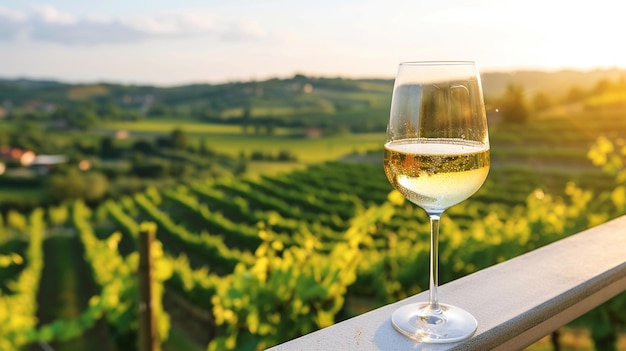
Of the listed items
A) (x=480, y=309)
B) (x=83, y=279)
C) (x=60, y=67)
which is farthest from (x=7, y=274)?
(x=60, y=67)

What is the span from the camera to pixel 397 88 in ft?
2.51

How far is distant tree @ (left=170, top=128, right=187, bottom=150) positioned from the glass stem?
182 ft

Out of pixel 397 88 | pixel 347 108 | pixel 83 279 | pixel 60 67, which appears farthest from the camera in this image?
pixel 60 67

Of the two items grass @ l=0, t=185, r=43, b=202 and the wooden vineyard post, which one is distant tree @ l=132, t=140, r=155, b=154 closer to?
grass @ l=0, t=185, r=43, b=202

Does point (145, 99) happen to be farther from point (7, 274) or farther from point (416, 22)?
point (7, 274)

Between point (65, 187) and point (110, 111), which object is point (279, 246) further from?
point (110, 111)

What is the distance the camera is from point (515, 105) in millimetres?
47000

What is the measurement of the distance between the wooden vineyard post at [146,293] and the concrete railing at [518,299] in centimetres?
199

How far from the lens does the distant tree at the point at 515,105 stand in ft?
152

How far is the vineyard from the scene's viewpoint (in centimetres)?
223

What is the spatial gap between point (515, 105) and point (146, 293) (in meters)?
47.5

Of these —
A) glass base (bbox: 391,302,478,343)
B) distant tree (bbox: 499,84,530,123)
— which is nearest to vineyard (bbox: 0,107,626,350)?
glass base (bbox: 391,302,478,343)

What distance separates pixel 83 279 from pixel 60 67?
43.4 m

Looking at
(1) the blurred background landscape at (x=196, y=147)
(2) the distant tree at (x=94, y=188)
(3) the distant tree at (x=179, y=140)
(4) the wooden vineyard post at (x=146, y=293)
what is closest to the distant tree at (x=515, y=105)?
(1) the blurred background landscape at (x=196, y=147)
